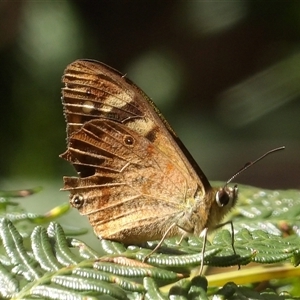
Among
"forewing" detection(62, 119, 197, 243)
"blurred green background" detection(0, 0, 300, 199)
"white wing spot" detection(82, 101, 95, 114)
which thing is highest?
"blurred green background" detection(0, 0, 300, 199)

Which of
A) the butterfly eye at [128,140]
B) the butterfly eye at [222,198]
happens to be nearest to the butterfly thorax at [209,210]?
the butterfly eye at [222,198]

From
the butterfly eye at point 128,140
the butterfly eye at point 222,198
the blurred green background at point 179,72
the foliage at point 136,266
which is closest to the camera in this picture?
the foliage at point 136,266

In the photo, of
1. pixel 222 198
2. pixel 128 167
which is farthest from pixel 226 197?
pixel 128 167

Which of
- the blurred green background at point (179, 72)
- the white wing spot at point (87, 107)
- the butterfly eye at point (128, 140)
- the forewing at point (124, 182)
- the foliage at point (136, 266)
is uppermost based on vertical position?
the blurred green background at point (179, 72)

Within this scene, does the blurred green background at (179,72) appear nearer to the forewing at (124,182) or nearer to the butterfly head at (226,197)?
the forewing at (124,182)

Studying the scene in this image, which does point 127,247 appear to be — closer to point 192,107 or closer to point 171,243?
point 171,243

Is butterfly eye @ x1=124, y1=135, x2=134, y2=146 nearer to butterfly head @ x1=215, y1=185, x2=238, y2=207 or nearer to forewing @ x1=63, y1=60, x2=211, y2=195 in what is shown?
forewing @ x1=63, y1=60, x2=211, y2=195

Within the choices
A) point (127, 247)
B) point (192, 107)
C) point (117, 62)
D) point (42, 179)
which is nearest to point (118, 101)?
point (127, 247)

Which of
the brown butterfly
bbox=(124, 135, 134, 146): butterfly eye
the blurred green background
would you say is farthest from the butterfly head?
the blurred green background

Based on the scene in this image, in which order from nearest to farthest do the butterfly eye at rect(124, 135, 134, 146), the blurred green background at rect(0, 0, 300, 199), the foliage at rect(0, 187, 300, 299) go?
the foliage at rect(0, 187, 300, 299)
the butterfly eye at rect(124, 135, 134, 146)
the blurred green background at rect(0, 0, 300, 199)
